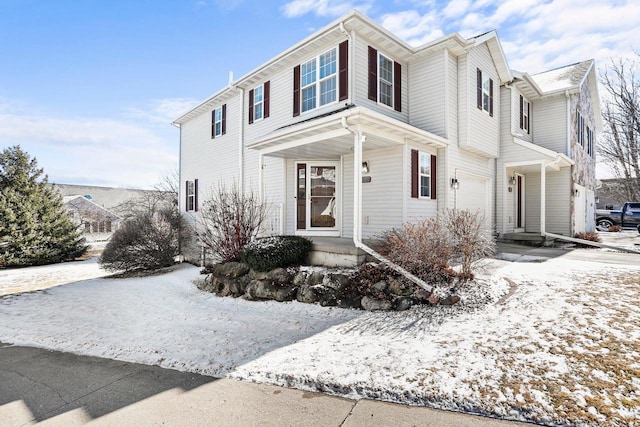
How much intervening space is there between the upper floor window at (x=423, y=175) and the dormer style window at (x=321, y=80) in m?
2.62

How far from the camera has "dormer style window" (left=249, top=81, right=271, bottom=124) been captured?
1207 cm

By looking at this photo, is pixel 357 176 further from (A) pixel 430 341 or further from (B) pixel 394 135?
(A) pixel 430 341

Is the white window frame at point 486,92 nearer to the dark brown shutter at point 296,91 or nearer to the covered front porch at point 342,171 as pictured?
the covered front porch at point 342,171

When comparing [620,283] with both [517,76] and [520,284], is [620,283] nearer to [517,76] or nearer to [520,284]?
[520,284]

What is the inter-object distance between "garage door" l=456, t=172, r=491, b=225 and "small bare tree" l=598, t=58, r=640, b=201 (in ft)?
45.9

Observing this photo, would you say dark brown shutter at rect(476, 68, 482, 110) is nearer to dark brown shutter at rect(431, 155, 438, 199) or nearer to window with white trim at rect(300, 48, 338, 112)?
dark brown shutter at rect(431, 155, 438, 199)

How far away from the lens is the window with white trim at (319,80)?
31.3ft

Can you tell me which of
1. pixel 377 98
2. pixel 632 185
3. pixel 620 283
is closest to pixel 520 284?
pixel 620 283

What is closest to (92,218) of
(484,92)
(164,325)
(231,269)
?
(231,269)

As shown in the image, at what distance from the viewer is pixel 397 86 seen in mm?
10102

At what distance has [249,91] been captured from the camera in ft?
42.7

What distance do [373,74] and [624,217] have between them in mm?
23239

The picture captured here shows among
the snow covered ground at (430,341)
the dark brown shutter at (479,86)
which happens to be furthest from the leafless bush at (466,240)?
the dark brown shutter at (479,86)

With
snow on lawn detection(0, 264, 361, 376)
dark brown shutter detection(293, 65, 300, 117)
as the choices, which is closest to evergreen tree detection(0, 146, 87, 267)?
snow on lawn detection(0, 264, 361, 376)
